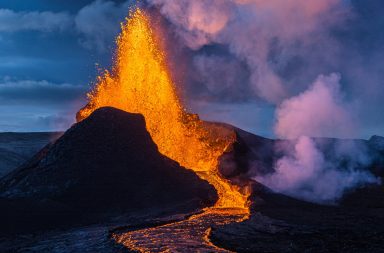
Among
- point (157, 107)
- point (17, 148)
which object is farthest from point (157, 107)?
point (17, 148)

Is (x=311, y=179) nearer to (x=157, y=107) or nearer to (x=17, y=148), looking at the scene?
(x=157, y=107)

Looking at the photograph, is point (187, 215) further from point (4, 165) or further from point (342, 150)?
point (4, 165)

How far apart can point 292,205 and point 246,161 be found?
34.9ft

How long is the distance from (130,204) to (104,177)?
256 cm

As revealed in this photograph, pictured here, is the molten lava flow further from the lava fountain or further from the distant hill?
the distant hill

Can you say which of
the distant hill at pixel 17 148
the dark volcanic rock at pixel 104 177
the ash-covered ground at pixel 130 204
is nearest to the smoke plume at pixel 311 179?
the ash-covered ground at pixel 130 204

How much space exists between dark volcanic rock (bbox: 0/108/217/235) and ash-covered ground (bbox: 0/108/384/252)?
0.06 m

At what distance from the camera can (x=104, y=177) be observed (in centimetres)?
2747

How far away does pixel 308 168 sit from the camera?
3475 centimetres

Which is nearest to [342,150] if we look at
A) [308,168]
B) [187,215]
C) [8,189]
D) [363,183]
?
[363,183]

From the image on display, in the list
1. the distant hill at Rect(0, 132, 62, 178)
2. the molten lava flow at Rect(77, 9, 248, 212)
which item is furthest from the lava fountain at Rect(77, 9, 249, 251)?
the distant hill at Rect(0, 132, 62, 178)

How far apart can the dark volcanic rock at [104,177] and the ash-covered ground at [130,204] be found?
0.06 m

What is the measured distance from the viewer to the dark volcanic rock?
1022 inches

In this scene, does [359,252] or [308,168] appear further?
[308,168]
